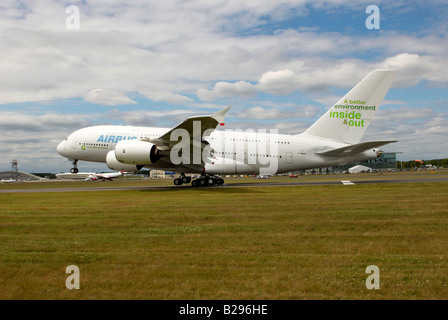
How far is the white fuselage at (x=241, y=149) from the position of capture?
2936cm

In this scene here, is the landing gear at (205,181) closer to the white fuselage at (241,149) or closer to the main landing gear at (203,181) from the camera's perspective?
the main landing gear at (203,181)

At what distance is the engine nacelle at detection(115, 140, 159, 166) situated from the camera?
24734 millimetres

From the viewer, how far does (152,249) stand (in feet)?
26.6

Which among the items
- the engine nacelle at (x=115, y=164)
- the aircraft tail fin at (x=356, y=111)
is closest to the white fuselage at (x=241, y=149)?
the aircraft tail fin at (x=356, y=111)

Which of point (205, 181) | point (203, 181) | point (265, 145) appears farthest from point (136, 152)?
point (265, 145)

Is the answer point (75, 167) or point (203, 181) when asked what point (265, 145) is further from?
point (75, 167)

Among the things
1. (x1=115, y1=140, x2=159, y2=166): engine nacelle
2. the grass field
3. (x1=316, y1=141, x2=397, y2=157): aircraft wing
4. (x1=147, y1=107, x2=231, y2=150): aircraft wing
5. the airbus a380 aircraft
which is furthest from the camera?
the airbus a380 aircraft

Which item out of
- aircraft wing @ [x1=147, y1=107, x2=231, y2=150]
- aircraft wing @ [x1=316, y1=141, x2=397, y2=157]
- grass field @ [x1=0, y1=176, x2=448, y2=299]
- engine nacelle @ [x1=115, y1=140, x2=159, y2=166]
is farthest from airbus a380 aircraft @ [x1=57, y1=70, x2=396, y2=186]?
grass field @ [x1=0, y1=176, x2=448, y2=299]

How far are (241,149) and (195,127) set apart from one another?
658 cm

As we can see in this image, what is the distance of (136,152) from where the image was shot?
24.7m

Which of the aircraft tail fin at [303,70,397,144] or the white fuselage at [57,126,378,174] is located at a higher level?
the aircraft tail fin at [303,70,397,144]

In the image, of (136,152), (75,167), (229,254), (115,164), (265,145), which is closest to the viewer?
(229,254)

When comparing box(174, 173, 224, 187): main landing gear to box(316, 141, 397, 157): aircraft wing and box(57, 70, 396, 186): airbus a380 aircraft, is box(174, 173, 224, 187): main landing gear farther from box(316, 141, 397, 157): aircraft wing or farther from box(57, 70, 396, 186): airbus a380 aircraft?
box(316, 141, 397, 157): aircraft wing
